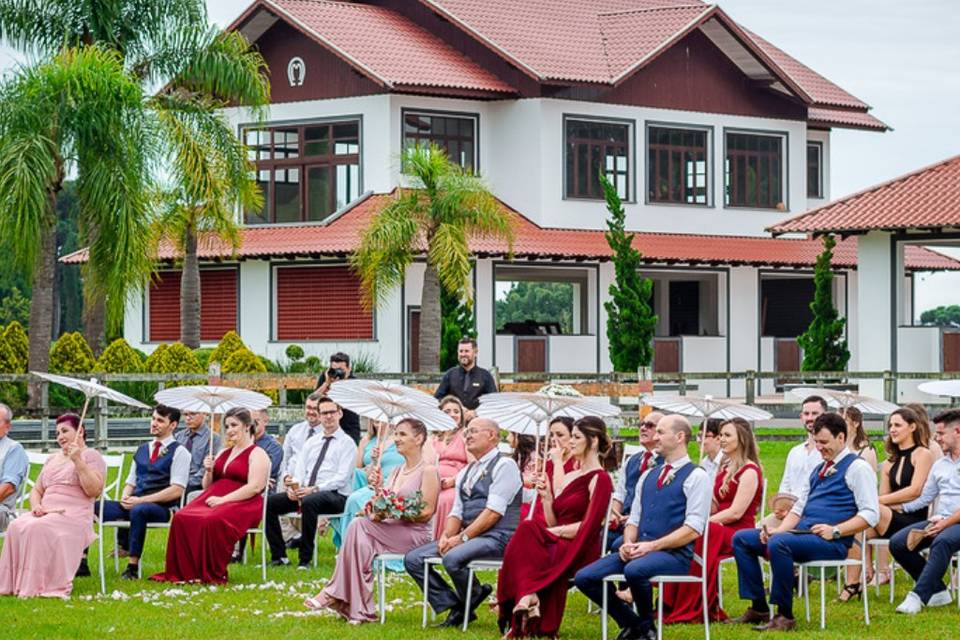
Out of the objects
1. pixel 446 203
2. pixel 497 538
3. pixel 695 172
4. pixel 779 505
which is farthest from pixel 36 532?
pixel 695 172

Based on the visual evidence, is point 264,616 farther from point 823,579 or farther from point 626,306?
point 626,306

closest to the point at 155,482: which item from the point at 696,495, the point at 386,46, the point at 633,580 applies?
the point at 633,580

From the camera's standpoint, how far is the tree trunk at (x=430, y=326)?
37125 mm

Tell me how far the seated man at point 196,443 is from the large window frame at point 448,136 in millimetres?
23131

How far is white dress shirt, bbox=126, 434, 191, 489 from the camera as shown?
658 inches

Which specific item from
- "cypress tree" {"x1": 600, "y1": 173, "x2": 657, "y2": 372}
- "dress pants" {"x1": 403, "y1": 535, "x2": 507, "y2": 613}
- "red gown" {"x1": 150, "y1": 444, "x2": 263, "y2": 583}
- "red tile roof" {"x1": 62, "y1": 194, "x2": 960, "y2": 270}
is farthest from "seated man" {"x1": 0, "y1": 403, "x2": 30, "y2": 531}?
"cypress tree" {"x1": 600, "y1": 173, "x2": 657, "y2": 372}

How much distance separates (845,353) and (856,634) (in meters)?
27.4

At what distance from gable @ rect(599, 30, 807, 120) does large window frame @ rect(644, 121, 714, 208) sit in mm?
419

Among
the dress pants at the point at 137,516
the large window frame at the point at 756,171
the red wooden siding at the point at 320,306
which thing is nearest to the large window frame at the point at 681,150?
the large window frame at the point at 756,171

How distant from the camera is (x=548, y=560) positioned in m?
12.7

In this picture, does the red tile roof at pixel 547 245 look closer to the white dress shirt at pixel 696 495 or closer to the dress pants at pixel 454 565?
the dress pants at pixel 454 565

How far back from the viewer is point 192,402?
667 inches

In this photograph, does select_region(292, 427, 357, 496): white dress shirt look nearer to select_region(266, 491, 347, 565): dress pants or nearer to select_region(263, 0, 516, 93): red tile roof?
select_region(266, 491, 347, 565): dress pants

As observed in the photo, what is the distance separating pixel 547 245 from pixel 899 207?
8018 mm
